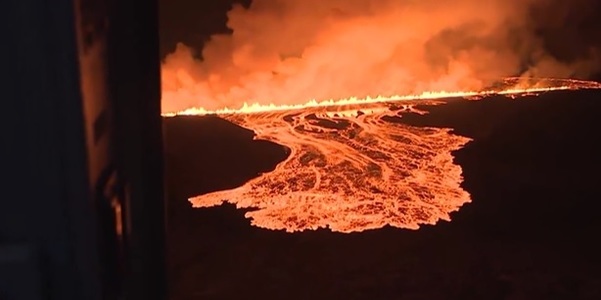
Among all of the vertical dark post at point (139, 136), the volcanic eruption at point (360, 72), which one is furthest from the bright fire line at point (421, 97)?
the vertical dark post at point (139, 136)

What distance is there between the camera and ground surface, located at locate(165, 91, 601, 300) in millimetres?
1617

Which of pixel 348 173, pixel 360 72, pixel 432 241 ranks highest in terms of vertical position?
pixel 360 72

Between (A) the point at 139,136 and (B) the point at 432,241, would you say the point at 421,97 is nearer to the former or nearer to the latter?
(B) the point at 432,241

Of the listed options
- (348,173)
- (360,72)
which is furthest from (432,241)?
(360,72)

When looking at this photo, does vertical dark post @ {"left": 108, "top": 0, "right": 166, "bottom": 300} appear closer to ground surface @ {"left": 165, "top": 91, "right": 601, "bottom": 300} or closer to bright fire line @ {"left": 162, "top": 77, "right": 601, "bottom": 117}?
ground surface @ {"left": 165, "top": 91, "right": 601, "bottom": 300}

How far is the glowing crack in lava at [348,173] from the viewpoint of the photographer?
196 cm

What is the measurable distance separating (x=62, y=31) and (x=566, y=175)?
6.50 feet

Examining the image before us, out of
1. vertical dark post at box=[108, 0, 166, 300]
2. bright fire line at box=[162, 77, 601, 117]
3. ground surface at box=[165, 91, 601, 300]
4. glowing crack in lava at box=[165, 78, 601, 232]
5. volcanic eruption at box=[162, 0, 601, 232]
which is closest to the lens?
vertical dark post at box=[108, 0, 166, 300]

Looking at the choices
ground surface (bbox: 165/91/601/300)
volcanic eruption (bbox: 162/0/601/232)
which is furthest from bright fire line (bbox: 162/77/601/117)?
ground surface (bbox: 165/91/601/300)

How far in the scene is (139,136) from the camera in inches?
26.5

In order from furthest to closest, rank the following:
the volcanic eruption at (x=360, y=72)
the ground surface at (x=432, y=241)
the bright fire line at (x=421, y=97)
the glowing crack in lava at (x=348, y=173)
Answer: the bright fire line at (x=421, y=97), the volcanic eruption at (x=360, y=72), the glowing crack in lava at (x=348, y=173), the ground surface at (x=432, y=241)

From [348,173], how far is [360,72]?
3.18ft

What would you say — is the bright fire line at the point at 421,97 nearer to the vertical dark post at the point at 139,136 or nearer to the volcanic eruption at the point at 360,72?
the volcanic eruption at the point at 360,72

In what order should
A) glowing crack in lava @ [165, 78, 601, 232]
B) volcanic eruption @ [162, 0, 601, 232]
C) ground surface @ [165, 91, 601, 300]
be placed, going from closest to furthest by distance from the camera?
1. ground surface @ [165, 91, 601, 300]
2. glowing crack in lava @ [165, 78, 601, 232]
3. volcanic eruption @ [162, 0, 601, 232]
